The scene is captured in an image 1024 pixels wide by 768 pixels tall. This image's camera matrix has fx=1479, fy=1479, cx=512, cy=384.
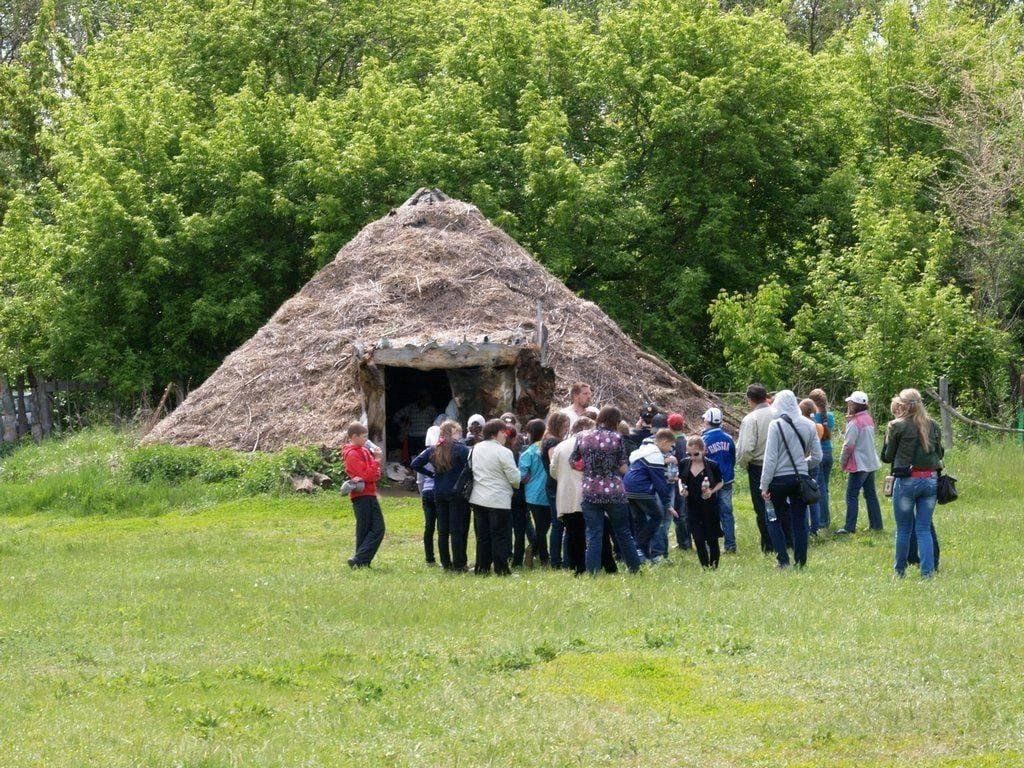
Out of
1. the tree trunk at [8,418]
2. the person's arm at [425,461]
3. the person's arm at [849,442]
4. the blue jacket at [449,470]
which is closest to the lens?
the blue jacket at [449,470]

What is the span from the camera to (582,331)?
1013 inches

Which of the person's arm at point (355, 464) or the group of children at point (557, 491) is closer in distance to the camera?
the group of children at point (557, 491)

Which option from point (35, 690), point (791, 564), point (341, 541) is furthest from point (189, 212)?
point (35, 690)

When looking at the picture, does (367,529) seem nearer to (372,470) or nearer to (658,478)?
(372,470)

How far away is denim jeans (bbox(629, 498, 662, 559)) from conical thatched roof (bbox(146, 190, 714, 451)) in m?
8.67

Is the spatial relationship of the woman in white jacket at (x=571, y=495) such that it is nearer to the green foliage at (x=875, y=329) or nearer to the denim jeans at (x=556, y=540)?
the denim jeans at (x=556, y=540)

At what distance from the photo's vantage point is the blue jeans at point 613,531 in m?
13.8

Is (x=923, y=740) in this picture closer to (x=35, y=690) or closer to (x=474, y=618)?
(x=474, y=618)

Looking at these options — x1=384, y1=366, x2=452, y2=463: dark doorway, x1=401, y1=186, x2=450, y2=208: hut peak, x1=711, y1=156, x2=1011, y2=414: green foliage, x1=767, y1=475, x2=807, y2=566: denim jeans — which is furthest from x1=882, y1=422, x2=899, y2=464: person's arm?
x1=401, y1=186, x2=450, y2=208: hut peak

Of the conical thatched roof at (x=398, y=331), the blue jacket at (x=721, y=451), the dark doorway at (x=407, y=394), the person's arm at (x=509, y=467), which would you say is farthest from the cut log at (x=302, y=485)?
the blue jacket at (x=721, y=451)

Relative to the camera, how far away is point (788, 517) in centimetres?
1443

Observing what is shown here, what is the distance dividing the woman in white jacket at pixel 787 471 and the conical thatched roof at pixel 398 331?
934 cm

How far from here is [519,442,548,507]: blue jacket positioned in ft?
48.6

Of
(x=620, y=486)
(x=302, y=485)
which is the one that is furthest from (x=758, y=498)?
(x=302, y=485)
